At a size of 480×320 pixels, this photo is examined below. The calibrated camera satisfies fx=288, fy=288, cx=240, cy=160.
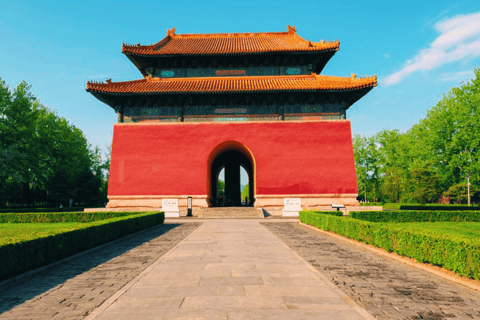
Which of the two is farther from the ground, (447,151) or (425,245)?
(447,151)

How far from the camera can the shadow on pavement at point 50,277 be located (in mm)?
4184

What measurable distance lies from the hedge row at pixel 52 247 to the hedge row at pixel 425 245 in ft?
25.6

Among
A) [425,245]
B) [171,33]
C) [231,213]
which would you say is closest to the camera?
[425,245]

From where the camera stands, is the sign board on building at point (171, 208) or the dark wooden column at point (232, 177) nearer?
the sign board on building at point (171, 208)

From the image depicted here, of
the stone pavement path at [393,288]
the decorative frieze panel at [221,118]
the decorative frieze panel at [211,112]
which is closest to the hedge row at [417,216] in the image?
the decorative frieze panel at [211,112]

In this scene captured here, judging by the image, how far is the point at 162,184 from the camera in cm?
1981

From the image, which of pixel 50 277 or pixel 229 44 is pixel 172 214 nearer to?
pixel 50 277

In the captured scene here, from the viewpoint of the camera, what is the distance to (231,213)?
61.8 feet

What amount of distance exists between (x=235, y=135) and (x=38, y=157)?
843 inches

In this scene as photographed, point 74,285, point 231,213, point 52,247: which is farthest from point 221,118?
point 74,285

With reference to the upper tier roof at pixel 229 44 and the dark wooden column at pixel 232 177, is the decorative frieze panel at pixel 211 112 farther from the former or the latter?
the dark wooden column at pixel 232 177

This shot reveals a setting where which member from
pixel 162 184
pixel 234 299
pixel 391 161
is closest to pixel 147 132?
pixel 162 184

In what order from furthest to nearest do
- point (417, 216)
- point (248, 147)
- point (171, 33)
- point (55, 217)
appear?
point (171, 33)
point (248, 147)
point (55, 217)
point (417, 216)

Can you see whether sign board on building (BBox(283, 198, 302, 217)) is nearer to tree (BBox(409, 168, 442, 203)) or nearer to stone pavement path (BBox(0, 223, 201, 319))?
stone pavement path (BBox(0, 223, 201, 319))
